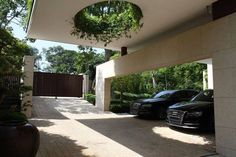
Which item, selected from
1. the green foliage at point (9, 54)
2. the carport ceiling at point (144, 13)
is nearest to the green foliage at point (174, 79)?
the carport ceiling at point (144, 13)

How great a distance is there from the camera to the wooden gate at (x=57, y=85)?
19.7 meters

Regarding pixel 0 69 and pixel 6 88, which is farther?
pixel 6 88

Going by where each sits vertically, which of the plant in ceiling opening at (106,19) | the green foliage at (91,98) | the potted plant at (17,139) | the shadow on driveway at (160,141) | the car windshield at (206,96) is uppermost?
the plant in ceiling opening at (106,19)

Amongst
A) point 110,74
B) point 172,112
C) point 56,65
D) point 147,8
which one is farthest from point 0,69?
point 56,65

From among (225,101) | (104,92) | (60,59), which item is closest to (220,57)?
(225,101)

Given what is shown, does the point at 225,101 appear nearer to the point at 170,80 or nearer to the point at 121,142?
the point at 121,142

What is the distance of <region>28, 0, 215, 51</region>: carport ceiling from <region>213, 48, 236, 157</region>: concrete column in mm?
1765

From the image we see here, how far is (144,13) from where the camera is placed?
24.3ft

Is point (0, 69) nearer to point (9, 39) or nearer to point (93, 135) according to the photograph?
point (9, 39)

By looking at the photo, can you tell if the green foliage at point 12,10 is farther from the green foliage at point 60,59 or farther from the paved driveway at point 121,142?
the green foliage at point 60,59

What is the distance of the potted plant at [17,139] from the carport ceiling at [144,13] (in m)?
3.48

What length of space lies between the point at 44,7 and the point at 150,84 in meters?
18.8

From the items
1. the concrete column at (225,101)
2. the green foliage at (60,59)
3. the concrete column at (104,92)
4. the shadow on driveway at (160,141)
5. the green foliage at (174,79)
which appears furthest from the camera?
the green foliage at (60,59)

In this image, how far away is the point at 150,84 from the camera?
24.6 metres
